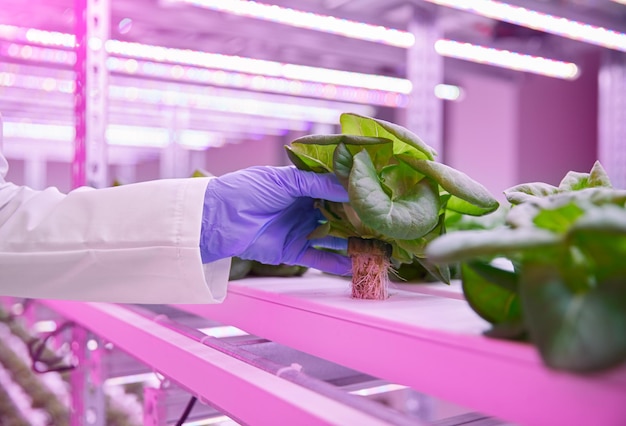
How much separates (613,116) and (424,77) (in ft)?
5.09

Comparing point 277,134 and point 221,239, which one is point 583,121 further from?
point 221,239

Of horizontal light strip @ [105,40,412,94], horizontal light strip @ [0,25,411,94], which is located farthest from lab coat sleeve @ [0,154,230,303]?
horizontal light strip @ [105,40,412,94]

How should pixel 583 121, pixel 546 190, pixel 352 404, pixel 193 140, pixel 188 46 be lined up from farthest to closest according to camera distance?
pixel 193 140 → pixel 583 121 → pixel 188 46 → pixel 546 190 → pixel 352 404

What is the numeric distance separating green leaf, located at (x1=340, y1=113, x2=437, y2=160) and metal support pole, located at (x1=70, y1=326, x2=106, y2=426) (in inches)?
38.0

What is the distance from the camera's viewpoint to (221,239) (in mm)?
858

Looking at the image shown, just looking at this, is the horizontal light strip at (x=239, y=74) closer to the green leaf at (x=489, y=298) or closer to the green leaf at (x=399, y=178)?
the green leaf at (x=399, y=178)

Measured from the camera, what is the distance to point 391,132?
0.75m

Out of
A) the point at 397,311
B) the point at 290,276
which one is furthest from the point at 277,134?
the point at 397,311

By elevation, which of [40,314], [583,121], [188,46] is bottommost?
[40,314]

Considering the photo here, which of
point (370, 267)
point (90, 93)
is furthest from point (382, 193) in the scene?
point (90, 93)

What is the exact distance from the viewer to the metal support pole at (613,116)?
3422mm

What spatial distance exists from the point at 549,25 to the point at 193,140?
5998 mm

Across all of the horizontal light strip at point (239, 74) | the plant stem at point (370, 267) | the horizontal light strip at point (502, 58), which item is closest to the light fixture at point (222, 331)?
the plant stem at point (370, 267)

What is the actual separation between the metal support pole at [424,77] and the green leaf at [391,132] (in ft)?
5.82
